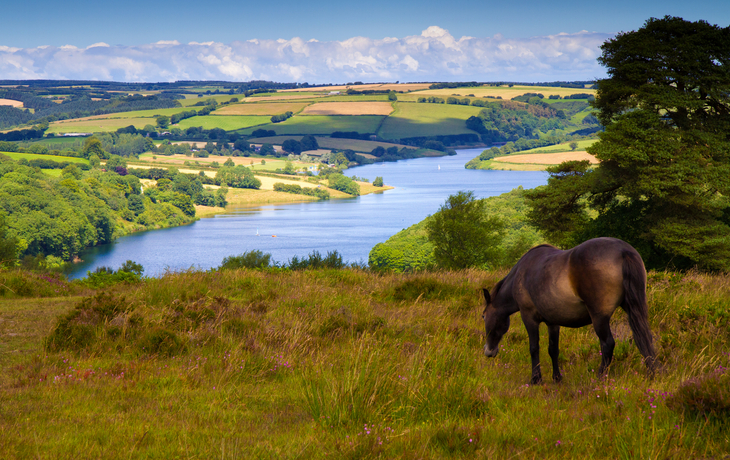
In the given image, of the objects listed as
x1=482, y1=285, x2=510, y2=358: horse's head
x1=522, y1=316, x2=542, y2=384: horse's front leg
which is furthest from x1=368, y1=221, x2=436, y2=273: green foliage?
x1=522, y1=316, x2=542, y2=384: horse's front leg

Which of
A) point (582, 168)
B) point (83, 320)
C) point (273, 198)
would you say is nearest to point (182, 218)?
point (273, 198)

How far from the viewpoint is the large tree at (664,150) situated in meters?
29.4

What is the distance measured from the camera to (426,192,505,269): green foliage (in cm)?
5438

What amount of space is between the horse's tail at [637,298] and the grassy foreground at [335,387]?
1.06 feet

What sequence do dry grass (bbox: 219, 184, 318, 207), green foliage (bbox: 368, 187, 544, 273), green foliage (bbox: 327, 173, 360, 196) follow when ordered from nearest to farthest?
green foliage (bbox: 368, 187, 544, 273) → dry grass (bbox: 219, 184, 318, 207) → green foliage (bbox: 327, 173, 360, 196)

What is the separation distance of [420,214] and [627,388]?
422ft

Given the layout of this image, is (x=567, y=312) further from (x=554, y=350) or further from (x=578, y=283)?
(x=554, y=350)

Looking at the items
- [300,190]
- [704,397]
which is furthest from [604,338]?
[300,190]

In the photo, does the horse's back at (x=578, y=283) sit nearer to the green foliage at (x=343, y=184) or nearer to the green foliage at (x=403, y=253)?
the green foliage at (x=403, y=253)

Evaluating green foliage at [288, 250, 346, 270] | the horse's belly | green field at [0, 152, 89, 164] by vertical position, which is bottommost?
green field at [0, 152, 89, 164]

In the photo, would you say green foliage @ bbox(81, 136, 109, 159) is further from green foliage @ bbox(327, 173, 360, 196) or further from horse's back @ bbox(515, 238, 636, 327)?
horse's back @ bbox(515, 238, 636, 327)

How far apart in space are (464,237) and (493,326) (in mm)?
50325

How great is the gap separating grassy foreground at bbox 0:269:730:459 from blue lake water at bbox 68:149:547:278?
69875 mm

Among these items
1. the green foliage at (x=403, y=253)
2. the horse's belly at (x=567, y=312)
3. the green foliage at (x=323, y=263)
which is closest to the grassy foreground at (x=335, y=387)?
the horse's belly at (x=567, y=312)
